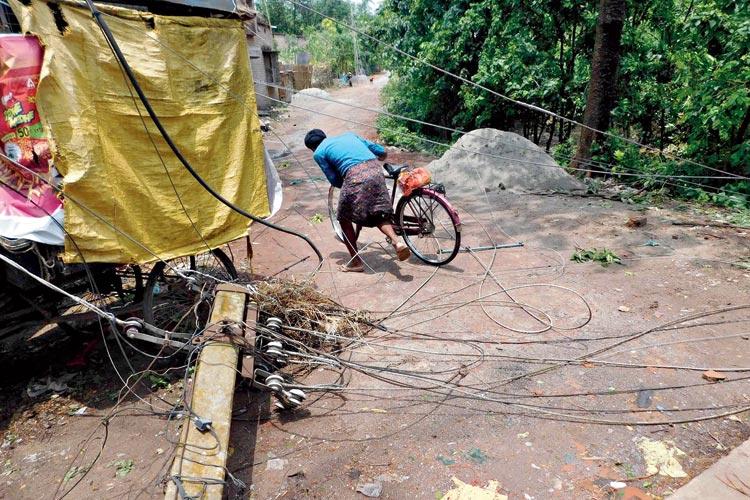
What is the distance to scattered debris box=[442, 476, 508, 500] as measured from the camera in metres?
2.35

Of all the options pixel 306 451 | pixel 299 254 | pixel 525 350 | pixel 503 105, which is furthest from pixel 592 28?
pixel 306 451

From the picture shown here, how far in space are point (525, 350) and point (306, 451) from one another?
181 cm

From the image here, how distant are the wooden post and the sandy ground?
1.32ft

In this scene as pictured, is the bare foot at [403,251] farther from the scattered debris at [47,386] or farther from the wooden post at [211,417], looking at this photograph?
the scattered debris at [47,386]

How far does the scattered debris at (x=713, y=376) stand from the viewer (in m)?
3.04

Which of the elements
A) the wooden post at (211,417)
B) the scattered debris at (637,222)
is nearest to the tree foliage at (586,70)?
the scattered debris at (637,222)

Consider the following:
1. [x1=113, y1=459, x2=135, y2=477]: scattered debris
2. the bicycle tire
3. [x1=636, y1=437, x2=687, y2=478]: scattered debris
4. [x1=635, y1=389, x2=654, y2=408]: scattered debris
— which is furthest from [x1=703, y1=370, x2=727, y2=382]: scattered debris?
[x1=113, y1=459, x2=135, y2=477]: scattered debris

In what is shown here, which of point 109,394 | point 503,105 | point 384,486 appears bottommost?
point 109,394

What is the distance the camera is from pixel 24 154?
303 centimetres

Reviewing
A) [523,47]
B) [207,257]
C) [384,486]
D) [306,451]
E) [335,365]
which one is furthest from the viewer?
[523,47]

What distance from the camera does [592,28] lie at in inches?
359

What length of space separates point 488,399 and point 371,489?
3.24ft

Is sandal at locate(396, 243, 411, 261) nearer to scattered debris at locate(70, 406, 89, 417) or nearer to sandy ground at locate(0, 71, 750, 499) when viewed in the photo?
sandy ground at locate(0, 71, 750, 499)

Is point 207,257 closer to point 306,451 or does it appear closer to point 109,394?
point 109,394
